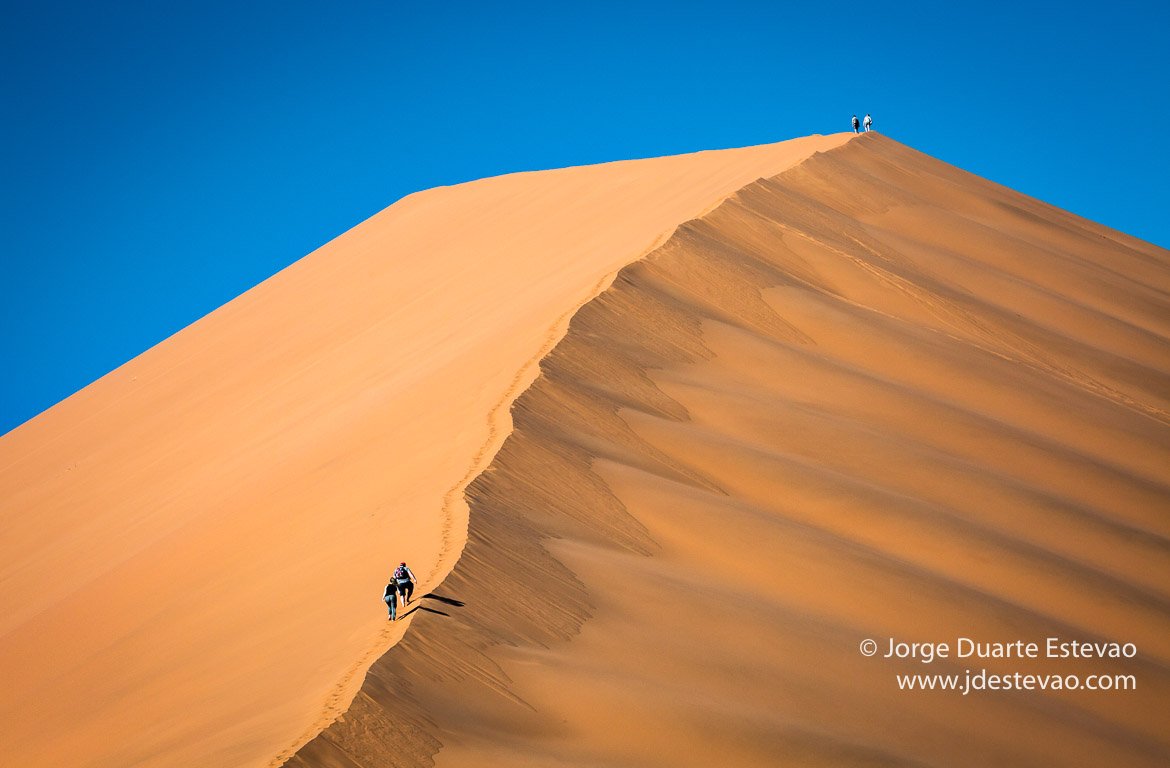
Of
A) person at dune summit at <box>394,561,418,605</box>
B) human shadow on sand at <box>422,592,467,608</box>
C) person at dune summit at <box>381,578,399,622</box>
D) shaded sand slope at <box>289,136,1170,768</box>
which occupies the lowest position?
person at dune summit at <box>381,578,399,622</box>

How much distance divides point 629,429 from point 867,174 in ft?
48.4

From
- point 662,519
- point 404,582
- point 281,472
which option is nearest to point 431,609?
point 404,582

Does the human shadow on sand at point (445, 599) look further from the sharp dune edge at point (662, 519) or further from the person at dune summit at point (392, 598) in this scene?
the person at dune summit at point (392, 598)

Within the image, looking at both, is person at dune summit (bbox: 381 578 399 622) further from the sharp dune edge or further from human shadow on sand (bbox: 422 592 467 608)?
human shadow on sand (bbox: 422 592 467 608)

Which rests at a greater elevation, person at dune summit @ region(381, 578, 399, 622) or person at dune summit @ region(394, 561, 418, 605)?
person at dune summit @ region(394, 561, 418, 605)

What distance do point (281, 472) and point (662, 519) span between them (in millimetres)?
6241

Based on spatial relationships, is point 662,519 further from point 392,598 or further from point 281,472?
point 281,472

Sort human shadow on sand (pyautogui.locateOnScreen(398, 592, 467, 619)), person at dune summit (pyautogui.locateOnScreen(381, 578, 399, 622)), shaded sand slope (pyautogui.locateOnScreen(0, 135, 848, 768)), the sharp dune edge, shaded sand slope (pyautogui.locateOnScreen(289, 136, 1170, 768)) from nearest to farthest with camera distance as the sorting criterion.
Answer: shaded sand slope (pyautogui.locateOnScreen(289, 136, 1170, 768))
the sharp dune edge
person at dune summit (pyautogui.locateOnScreen(381, 578, 399, 622))
human shadow on sand (pyautogui.locateOnScreen(398, 592, 467, 619))
shaded sand slope (pyautogui.locateOnScreen(0, 135, 848, 768))

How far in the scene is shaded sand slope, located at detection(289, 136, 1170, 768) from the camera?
32.3 ft

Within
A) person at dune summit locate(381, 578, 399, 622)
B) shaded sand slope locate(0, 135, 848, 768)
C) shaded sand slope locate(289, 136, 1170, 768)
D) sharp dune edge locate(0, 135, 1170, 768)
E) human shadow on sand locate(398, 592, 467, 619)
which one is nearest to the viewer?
shaded sand slope locate(289, 136, 1170, 768)

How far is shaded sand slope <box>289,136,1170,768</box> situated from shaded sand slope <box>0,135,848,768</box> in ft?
2.18

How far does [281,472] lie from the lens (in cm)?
1755

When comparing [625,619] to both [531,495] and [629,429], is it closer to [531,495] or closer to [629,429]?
[531,495]

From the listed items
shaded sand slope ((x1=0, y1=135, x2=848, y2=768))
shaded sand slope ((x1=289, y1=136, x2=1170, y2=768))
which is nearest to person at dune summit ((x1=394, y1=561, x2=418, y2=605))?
shaded sand slope ((x1=289, y1=136, x2=1170, y2=768))
